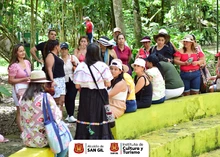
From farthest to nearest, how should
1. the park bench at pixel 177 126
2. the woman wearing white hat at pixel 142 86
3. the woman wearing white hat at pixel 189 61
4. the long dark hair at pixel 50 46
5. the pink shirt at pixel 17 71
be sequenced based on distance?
the woman wearing white hat at pixel 189 61
the long dark hair at pixel 50 46
the pink shirt at pixel 17 71
the woman wearing white hat at pixel 142 86
the park bench at pixel 177 126

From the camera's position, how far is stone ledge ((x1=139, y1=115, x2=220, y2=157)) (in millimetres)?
5582

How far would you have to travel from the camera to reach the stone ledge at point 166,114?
589cm

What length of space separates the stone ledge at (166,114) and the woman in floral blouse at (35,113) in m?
1.40

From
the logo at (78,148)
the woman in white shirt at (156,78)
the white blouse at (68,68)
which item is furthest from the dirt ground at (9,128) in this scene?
the logo at (78,148)

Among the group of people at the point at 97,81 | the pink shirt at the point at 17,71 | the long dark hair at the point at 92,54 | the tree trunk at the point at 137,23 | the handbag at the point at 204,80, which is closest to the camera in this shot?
the group of people at the point at 97,81

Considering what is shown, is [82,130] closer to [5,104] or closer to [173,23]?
[5,104]

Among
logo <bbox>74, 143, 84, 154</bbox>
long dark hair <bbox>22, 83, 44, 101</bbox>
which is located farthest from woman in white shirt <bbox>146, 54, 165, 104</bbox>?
logo <bbox>74, 143, 84, 154</bbox>

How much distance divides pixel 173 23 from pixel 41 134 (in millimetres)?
18450

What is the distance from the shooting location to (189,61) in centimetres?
736

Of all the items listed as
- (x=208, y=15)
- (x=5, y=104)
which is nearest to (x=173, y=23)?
(x=208, y=15)

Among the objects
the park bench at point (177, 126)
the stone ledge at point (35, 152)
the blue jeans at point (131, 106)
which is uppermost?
the blue jeans at point (131, 106)

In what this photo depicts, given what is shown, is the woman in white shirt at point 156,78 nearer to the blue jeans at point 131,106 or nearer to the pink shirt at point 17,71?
the blue jeans at point 131,106

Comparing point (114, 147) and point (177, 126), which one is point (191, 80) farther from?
point (114, 147)

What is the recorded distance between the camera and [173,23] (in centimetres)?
2222
